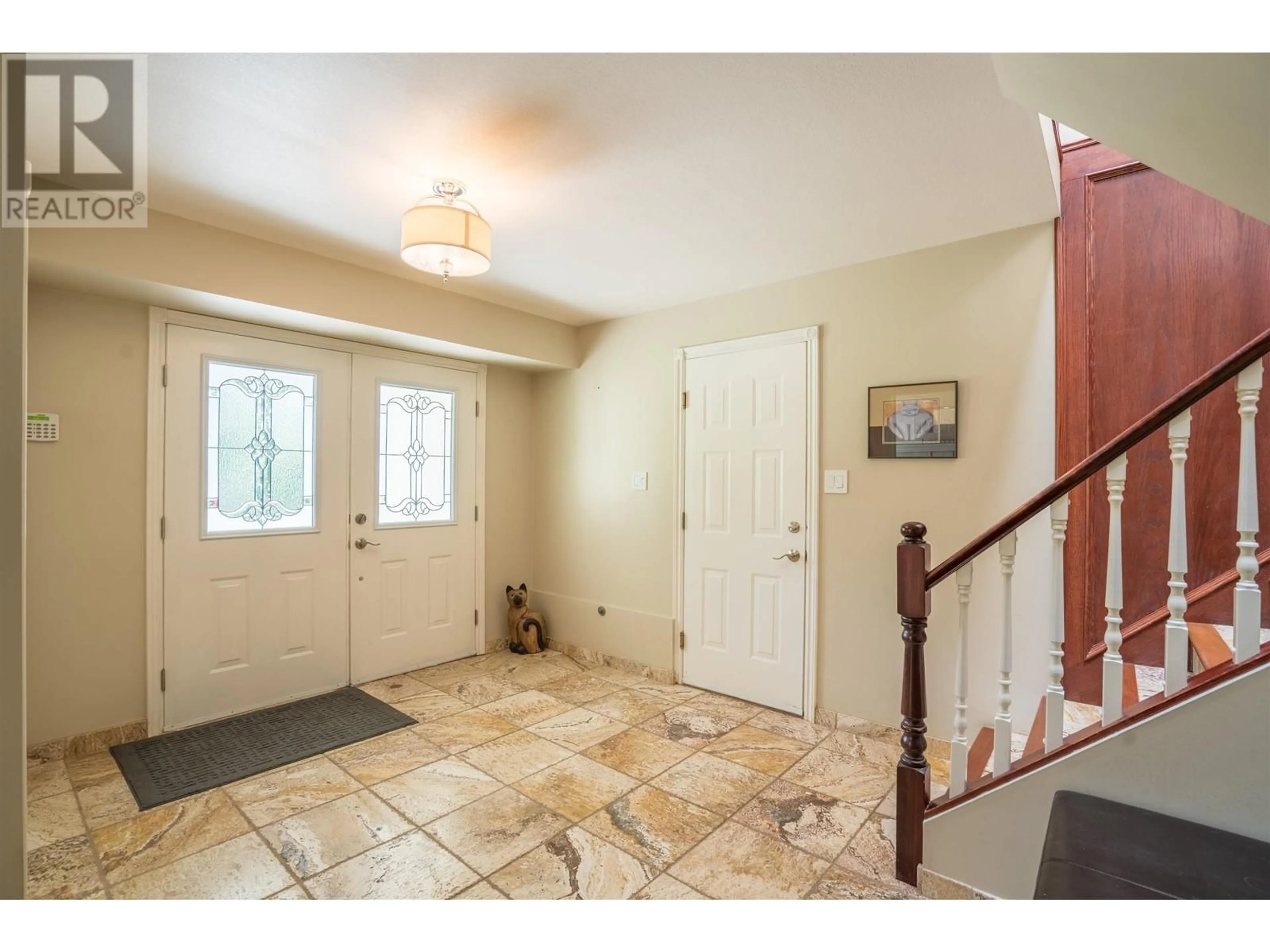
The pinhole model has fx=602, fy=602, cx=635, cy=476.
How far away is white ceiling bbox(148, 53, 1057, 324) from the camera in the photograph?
1.65 meters

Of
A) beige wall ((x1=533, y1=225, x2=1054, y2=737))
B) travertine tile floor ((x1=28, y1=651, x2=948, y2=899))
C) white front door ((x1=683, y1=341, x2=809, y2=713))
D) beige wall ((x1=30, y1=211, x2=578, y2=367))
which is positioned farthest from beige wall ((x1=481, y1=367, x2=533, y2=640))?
white front door ((x1=683, y1=341, x2=809, y2=713))

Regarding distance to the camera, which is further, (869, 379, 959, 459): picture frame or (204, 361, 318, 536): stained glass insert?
(204, 361, 318, 536): stained glass insert

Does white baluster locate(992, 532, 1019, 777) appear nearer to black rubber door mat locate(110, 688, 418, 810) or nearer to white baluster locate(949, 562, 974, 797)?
white baluster locate(949, 562, 974, 797)

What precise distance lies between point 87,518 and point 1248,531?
4246mm

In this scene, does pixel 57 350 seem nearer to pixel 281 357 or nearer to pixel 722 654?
pixel 281 357

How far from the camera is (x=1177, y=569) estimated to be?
154cm

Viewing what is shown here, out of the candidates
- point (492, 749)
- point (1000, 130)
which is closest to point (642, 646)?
point (492, 749)

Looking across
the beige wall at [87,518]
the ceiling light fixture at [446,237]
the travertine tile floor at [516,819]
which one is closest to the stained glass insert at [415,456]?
the beige wall at [87,518]

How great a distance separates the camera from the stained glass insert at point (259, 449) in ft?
10.4

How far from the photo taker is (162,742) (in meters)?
2.88

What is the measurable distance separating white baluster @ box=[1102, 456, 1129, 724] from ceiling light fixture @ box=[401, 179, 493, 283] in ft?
6.92

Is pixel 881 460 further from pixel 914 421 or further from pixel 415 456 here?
pixel 415 456

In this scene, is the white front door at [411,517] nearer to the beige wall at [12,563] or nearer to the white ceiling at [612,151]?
the white ceiling at [612,151]

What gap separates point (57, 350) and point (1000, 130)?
3862 millimetres
